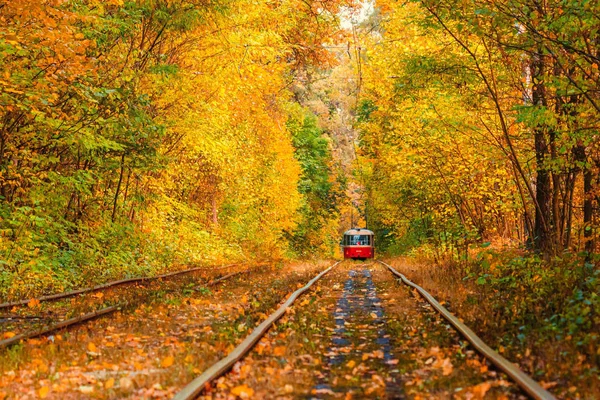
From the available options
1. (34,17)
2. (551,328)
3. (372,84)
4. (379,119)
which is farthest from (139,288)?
(379,119)

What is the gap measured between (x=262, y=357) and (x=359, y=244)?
4446 cm

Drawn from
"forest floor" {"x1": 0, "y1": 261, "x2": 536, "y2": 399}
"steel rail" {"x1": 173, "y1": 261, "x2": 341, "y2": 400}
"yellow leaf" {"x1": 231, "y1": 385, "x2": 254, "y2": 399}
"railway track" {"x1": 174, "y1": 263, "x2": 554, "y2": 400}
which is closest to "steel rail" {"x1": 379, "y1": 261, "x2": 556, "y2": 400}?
"railway track" {"x1": 174, "y1": 263, "x2": 554, "y2": 400}

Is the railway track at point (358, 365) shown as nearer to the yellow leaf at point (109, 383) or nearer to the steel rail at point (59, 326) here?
the yellow leaf at point (109, 383)

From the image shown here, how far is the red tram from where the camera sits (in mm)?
51656

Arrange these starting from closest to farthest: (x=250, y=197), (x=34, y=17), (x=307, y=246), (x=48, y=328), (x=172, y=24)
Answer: (x=48, y=328)
(x=34, y=17)
(x=172, y=24)
(x=250, y=197)
(x=307, y=246)

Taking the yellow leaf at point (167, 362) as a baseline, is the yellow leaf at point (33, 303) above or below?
above

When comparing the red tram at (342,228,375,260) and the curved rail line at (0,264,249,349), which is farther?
the red tram at (342,228,375,260)

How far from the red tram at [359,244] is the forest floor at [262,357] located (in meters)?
39.1

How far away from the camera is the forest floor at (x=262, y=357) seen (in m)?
A: 6.04

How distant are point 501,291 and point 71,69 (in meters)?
9.17

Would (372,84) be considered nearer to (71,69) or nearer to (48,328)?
(71,69)

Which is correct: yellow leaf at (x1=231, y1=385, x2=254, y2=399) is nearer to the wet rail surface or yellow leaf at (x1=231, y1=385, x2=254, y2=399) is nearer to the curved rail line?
the wet rail surface

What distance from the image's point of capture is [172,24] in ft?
63.0

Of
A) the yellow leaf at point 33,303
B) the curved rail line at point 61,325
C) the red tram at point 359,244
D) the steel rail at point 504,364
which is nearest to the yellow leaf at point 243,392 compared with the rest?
the steel rail at point 504,364
